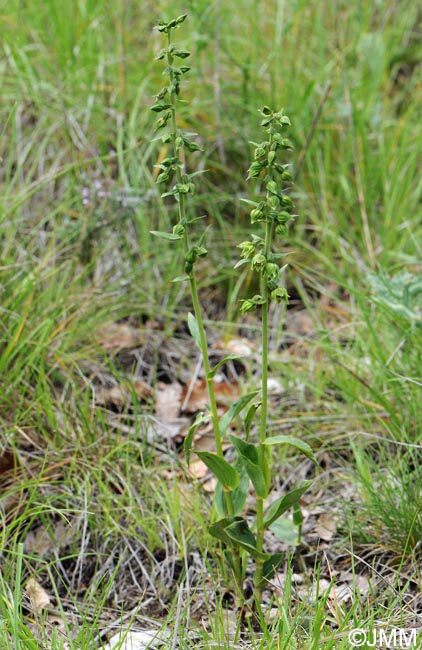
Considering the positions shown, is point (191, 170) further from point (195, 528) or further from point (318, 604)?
point (318, 604)

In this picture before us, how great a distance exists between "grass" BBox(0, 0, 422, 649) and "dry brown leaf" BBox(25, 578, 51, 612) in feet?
0.14

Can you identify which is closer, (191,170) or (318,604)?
(318,604)

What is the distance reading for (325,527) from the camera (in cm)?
226

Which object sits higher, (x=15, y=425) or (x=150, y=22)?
(x=150, y=22)

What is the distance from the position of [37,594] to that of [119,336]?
1188 mm

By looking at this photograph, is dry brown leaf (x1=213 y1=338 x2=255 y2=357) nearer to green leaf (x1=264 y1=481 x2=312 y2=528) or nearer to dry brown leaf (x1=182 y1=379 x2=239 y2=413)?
dry brown leaf (x1=182 y1=379 x2=239 y2=413)

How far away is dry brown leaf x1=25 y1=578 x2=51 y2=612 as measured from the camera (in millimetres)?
2037

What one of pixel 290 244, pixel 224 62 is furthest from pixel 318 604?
pixel 224 62

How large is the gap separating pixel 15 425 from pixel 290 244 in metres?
1.66

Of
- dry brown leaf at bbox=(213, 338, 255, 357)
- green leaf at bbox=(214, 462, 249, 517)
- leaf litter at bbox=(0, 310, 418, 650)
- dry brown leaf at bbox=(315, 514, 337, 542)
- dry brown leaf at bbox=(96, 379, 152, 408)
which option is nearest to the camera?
green leaf at bbox=(214, 462, 249, 517)

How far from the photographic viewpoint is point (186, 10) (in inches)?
158

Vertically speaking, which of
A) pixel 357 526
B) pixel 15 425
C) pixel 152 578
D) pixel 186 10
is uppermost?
pixel 186 10

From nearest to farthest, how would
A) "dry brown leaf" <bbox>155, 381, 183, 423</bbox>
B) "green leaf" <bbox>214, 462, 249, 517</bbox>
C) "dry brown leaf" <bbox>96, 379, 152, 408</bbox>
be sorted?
"green leaf" <bbox>214, 462, 249, 517</bbox> < "dry brown leaf" <bbox>96, 379, 152, 408</bbox> < "dry brown leaf" <bbox>155, 381, 183, 423</bbox>

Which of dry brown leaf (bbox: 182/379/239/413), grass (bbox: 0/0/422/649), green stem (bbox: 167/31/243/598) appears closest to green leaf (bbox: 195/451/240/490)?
green stem (bbox: 167/31/243/598)
